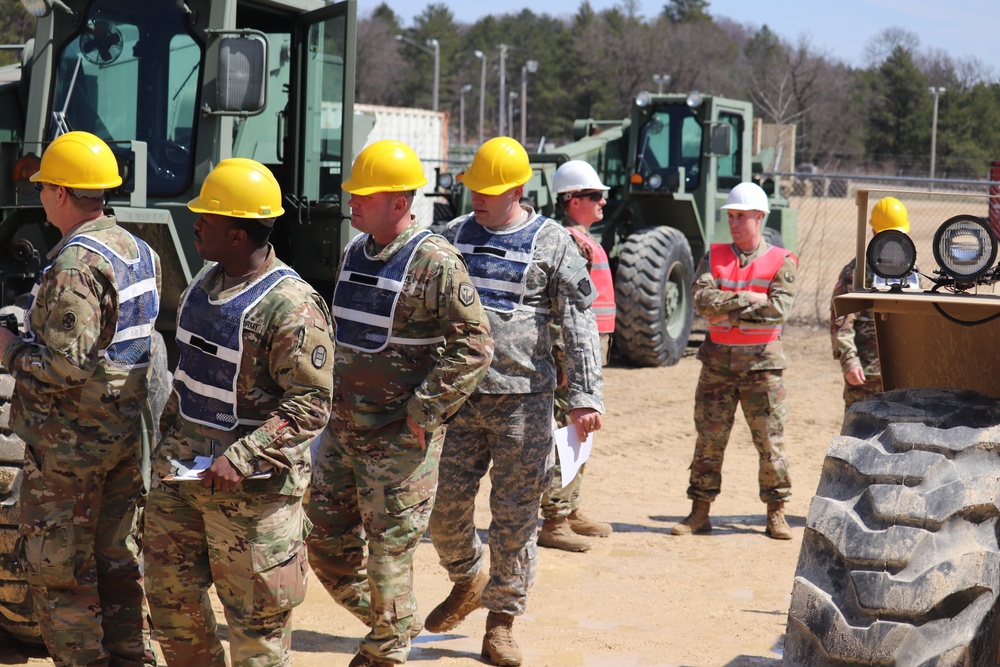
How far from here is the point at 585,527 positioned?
6.73 metres

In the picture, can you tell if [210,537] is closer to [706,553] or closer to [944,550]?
[944,550]

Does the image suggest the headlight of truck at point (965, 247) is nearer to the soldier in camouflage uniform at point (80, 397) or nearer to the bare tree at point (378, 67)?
the soldier in camouflage uniform at point (80, 397)

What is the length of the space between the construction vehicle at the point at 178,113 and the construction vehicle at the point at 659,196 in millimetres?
5855

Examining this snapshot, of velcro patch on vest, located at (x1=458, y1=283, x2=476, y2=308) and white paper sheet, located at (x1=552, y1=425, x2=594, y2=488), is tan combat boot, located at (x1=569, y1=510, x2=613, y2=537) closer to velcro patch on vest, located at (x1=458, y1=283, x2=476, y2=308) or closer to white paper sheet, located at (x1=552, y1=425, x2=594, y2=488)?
white paper sheet, located at (x1=552, y1=425, x2=594, y2=488)

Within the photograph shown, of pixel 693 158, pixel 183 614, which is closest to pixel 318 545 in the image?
pixel 183 614

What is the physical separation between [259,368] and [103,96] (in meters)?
2.88

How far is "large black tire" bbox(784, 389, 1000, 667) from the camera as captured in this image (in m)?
2.80

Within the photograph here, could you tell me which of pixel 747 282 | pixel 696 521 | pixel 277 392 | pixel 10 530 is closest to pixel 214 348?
pixel 277 392

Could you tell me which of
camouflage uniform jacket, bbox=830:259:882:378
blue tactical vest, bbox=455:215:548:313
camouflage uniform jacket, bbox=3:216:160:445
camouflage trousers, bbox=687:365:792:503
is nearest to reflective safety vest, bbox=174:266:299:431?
camouflage uniform jacket, bbox=3:216:160:445

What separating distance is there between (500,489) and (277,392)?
138cm

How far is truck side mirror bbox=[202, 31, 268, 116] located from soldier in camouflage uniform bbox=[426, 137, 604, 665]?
1.22 metres

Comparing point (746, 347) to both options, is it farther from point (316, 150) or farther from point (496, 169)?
point (316, 150)

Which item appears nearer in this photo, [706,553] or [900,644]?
[900,644]

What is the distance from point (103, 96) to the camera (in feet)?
18.9
